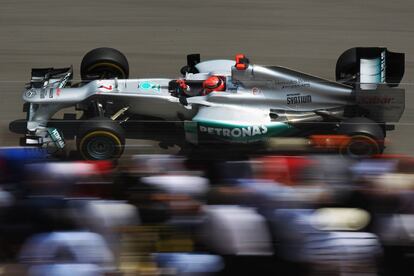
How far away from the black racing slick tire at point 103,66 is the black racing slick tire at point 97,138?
1.16 m

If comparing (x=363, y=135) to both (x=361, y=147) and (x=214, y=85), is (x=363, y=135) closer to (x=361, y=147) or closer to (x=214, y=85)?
(x=361, y=147)

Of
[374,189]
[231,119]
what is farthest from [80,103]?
[374,189]

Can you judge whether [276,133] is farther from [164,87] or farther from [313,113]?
[164,87]

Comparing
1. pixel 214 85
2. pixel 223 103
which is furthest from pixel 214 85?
pixel 223 103

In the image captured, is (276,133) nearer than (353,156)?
No

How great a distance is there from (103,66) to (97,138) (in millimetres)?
1268

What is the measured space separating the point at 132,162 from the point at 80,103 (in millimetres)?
1921

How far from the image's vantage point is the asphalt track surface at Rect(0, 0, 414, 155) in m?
8.35

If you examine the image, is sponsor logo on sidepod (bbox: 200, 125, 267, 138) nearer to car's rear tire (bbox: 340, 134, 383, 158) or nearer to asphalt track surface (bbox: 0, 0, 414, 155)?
car's rear tire (bbox: 340, 134, 383, 158)

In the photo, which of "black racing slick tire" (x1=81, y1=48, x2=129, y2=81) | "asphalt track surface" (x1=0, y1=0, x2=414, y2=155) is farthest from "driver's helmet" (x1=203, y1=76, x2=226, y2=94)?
"asphalt track surface" (x1=0, y1=0, x2=414, y2=155)

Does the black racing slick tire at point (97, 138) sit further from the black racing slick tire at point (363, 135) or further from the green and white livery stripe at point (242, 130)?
the black racing slick tire at point (363, 135)

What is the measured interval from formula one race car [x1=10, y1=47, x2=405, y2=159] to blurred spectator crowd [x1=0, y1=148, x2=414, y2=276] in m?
1.27

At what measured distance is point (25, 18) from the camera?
902cm

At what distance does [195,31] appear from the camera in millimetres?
8852
